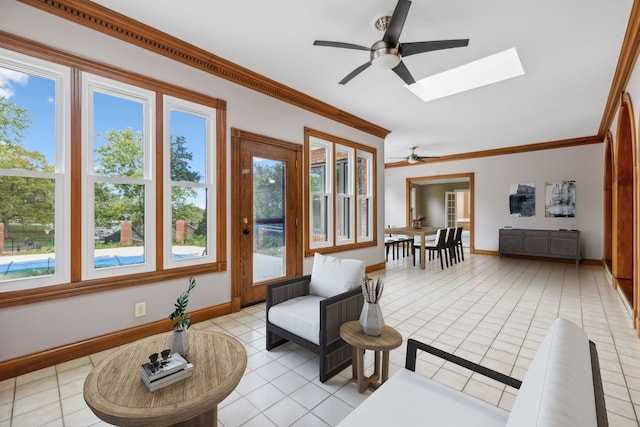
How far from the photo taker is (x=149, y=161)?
111 inches

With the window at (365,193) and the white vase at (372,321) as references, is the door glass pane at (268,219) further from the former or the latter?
the white vase at (372,321)

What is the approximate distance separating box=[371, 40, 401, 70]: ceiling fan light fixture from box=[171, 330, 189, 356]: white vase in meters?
2.57

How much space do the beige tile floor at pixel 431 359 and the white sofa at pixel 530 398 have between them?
653mm

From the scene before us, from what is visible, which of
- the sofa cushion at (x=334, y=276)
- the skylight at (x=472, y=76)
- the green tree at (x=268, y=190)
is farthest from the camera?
the green tree at (x=268, y=190)

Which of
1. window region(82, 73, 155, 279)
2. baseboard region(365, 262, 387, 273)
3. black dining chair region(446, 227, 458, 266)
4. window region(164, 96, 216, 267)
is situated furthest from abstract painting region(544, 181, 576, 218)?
window region(82, 73, 155, 279)

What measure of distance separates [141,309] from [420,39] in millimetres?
3734

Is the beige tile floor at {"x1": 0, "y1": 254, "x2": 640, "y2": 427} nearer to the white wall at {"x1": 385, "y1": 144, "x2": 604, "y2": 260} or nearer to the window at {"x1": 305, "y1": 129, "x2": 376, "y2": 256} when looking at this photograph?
the window at {"x1": 305, "y1": 129, "x2": 376, "y2": 256}

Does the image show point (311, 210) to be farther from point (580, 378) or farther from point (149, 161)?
point (580, 378)

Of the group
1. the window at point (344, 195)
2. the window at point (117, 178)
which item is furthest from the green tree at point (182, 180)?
the window at point (344, 195)

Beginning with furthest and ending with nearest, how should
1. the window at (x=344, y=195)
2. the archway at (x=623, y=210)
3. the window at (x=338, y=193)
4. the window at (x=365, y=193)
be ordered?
the window at (x=365, y=193), the window at (x=344, y=195), the window at (x=338, y=193), the archway at (x=623, y=210)

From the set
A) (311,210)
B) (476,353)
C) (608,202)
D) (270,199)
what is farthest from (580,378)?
(608,202)

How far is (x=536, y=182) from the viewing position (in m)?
7.12

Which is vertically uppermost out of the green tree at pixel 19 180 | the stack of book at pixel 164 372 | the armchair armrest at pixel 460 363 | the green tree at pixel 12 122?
the green tree at pixel 12 122

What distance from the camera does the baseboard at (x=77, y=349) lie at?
211cm
